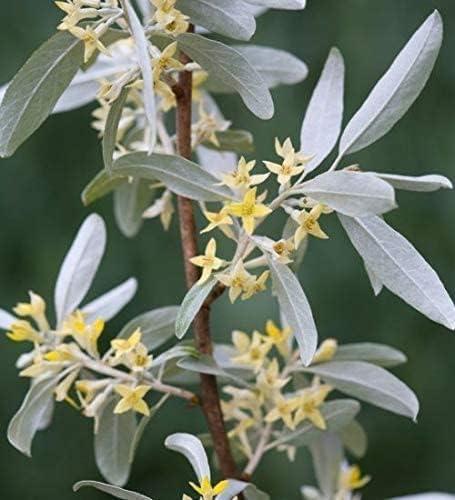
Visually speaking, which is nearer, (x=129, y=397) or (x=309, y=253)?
(x=129, y=397)

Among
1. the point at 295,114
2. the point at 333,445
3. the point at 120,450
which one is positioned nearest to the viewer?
the point at 120,450

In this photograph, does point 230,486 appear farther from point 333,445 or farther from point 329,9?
point 329,9

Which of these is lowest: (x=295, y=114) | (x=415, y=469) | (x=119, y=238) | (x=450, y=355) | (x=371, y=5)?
(x=415, y=469)

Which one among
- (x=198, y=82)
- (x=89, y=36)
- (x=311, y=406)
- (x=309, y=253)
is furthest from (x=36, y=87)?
(x=309, y=253)

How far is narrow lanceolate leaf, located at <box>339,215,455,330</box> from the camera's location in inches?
18.7

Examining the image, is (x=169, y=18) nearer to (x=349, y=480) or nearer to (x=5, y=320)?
(x=5, y=320)

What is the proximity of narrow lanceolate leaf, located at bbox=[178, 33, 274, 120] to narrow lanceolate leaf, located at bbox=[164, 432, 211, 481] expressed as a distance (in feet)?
0.51

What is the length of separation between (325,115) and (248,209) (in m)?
0.09

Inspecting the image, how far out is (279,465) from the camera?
1.41m

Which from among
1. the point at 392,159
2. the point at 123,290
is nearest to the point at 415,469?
the point at 392,159

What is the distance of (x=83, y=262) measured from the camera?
659 millimetres

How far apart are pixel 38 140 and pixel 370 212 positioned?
1.05 m

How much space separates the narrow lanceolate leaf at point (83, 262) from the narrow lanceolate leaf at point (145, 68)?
20 centimetres

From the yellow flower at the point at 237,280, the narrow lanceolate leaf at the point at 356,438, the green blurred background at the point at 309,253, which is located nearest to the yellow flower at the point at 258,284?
the yellow flower at the point at 237,280
